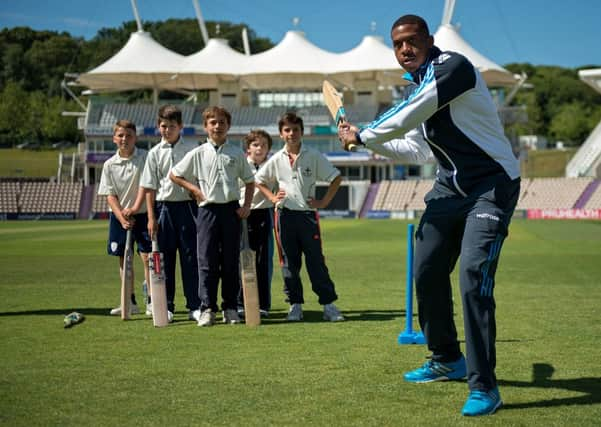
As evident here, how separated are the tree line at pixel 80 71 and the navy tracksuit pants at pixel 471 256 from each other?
70.8m

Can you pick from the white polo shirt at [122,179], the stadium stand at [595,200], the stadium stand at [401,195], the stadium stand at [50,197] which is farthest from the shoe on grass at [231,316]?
the stadium stand at [50,197]

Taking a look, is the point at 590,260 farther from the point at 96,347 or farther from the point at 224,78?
the point at 224,78

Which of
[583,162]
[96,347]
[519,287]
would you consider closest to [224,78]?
[583,162]

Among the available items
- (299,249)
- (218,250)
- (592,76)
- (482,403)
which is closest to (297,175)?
(299,249)

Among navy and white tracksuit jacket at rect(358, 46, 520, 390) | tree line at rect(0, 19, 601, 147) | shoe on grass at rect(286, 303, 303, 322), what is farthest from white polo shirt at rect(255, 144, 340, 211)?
tree line at rect(0, 19, 601, 147)

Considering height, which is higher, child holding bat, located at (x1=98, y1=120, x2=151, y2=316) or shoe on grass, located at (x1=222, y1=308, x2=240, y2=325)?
child holding bat, located at (x1=98, y1=120, x2=151, y2=316)

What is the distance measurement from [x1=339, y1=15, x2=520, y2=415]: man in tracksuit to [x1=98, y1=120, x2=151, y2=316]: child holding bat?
201 inches

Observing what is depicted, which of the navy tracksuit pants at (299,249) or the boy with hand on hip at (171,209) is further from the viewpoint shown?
the boy with hand on hip at (171,209)

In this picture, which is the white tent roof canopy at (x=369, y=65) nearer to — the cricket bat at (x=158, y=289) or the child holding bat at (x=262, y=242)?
the child holding bat at (x=262, y=242)

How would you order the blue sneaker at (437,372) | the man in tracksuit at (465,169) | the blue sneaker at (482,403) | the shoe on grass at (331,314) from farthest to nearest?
the shoe on grass at (331,314)
the blue sneaker at (437,372)
the man in tracksuit at (465,169)
the blue sneaker at (482,403)

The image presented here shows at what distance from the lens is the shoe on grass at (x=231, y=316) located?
9211mm

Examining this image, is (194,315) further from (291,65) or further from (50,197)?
(291,65)

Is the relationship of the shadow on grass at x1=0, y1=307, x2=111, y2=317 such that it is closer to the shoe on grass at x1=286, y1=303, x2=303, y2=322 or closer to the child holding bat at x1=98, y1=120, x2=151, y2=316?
the child holding bat at x1=98, y1=120, x2=151, y2=316

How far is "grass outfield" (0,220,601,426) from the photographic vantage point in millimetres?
5234
